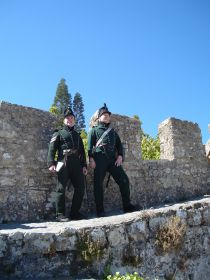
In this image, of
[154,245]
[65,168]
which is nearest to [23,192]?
[65,168]

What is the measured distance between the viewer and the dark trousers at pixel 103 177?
6.43 m

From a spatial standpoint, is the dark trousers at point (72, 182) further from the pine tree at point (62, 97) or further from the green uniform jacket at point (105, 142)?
the pine tree at point (62, 97)

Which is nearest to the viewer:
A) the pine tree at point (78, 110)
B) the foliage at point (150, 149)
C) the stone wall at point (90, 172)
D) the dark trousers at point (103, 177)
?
the stone wall at point (90, 172)

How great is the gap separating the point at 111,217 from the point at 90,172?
1281 mm

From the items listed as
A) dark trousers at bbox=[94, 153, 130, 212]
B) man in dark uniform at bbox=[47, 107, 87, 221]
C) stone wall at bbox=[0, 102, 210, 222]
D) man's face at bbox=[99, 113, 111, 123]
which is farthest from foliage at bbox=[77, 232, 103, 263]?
man's face at bbox=[99, 113, 111, 123]

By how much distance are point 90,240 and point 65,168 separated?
61.9 inches

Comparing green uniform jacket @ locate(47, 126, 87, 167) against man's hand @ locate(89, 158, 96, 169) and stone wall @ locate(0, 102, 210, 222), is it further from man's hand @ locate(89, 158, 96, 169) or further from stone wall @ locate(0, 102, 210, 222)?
stone wall @ locate(0, 102, 210, 222)

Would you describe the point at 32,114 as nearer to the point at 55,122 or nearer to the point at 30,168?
the point at 55,122

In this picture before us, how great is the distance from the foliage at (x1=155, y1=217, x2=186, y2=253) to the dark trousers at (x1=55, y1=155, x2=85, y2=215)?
1.46m

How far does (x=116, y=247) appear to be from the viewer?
5117 mm

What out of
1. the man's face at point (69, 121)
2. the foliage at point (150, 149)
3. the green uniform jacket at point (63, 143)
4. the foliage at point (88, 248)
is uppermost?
the foliage at point (150, 149)

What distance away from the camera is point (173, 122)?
8039 millimetres

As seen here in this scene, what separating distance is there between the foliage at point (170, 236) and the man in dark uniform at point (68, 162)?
1.37 meters

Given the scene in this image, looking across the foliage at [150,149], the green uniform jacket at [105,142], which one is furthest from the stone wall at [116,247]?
the foliage at [150,149]
